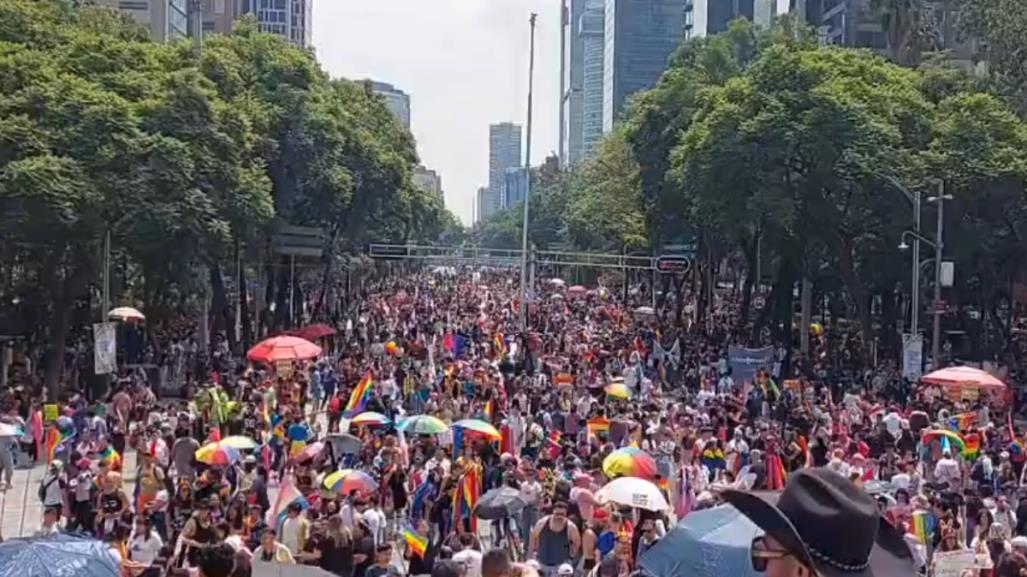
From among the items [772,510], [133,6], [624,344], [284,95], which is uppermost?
[133,6]

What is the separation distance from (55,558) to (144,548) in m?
6.89

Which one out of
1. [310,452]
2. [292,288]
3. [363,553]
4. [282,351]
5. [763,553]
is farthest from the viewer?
[292,288]

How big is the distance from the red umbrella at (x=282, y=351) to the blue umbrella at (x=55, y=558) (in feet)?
71.5

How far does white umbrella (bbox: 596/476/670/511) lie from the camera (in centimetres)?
1484

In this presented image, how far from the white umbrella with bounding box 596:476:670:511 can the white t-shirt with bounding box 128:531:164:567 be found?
4282mm

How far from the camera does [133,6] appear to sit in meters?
81.1

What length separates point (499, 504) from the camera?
51.4 feet

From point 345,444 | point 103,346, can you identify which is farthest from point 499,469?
point 103,346

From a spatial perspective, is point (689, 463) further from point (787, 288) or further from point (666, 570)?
point (787, 288)

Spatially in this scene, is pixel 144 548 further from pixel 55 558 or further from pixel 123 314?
pixel 123 314

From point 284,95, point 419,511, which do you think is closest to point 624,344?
point 284,95

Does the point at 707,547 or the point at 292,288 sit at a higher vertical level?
the point at 707,547

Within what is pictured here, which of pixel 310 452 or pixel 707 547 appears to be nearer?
pixel 707 547

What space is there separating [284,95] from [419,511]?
1244 inches
